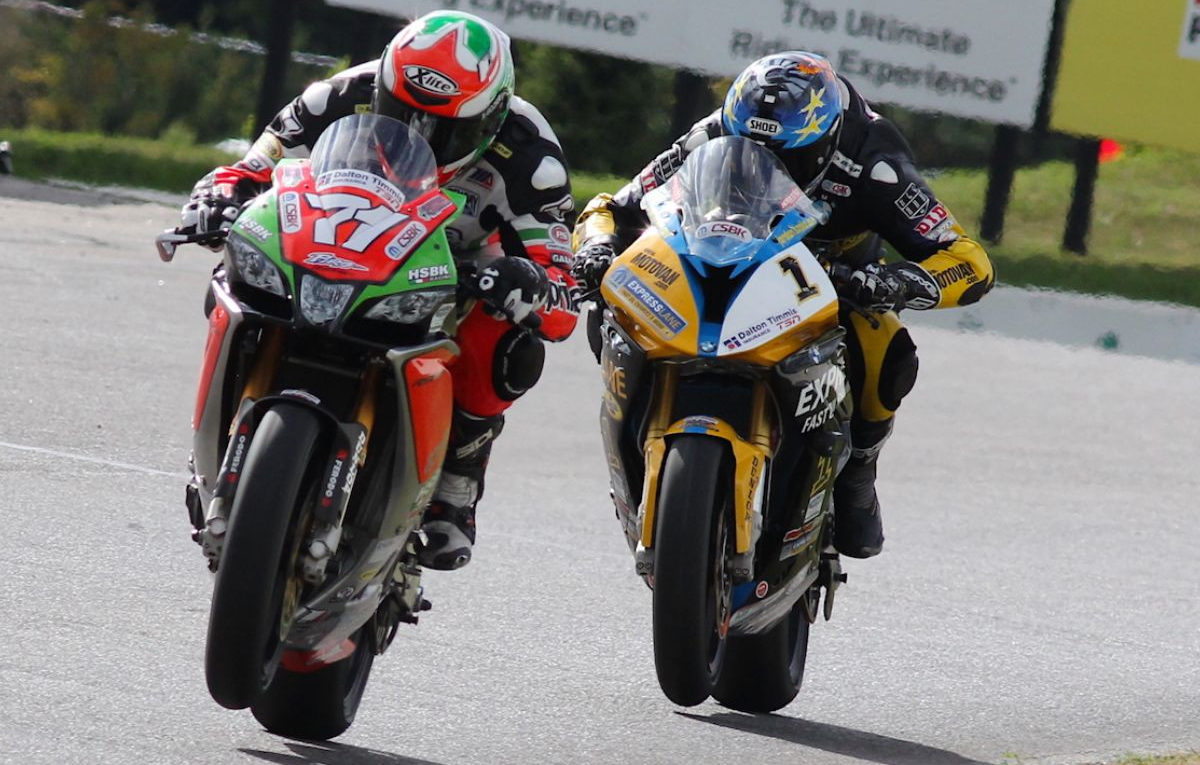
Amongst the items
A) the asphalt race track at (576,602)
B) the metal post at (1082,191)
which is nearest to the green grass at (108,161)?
the asphalt race track at (576,602)

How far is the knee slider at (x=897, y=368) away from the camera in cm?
590

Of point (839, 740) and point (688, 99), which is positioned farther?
point (688, 99)

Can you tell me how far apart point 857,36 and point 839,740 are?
15122mm

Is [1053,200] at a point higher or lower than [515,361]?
lower

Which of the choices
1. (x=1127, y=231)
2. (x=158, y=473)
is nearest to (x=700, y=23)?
(x=1127, y=231)

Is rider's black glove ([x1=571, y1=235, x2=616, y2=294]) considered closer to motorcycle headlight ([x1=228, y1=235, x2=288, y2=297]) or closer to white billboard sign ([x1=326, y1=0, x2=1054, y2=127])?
motorcycle headlight ([x1=228, y1=235, x2=288, y2=297])

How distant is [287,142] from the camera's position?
527cm

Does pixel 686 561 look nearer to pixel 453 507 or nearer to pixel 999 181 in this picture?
pixel 453 507

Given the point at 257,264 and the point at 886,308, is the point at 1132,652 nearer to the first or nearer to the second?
the point at 886,308

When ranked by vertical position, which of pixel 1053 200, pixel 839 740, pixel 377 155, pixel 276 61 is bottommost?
pixel 1053 200

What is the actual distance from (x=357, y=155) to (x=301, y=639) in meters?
1.10

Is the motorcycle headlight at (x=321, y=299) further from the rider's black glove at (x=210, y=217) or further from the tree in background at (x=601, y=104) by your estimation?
the tree in background at (x=601, y=104)

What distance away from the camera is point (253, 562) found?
4129mm

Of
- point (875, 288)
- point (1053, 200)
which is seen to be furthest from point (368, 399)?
point (1053, 200)
